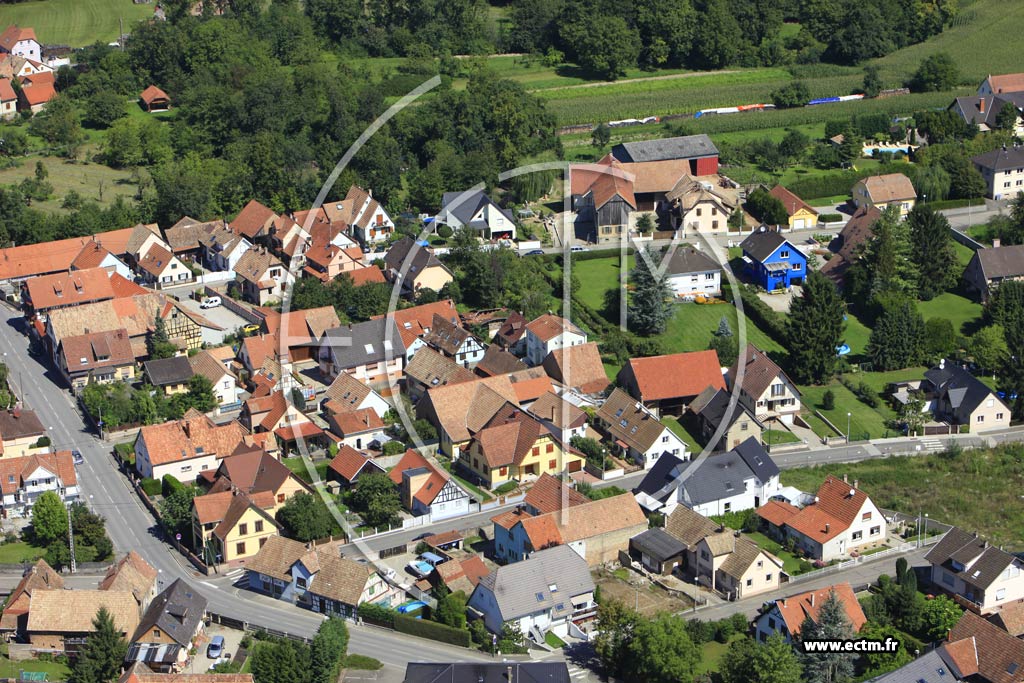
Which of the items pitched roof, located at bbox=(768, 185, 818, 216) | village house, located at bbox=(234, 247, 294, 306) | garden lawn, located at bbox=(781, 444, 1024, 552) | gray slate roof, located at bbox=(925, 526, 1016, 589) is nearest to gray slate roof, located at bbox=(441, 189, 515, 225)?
village house, located at bbox=(234, 247, 294, 306)

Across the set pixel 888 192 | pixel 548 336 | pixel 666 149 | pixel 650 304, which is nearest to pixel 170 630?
pixel 548 336

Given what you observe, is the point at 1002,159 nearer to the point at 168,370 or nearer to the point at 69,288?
the point at 168,370

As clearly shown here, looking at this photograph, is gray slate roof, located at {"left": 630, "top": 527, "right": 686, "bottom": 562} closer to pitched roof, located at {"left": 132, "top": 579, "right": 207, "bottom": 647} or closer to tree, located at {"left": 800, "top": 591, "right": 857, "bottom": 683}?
tree, located at {"left": 800, "top": 591, "right": 857, "bottom": 683}

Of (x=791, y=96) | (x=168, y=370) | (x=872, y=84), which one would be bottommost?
(x=168, y=370)

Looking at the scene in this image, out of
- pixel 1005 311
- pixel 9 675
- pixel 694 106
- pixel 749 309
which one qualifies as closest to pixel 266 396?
pixel 9 675

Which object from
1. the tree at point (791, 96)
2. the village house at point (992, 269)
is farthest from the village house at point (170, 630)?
the tree at point (791, 96)

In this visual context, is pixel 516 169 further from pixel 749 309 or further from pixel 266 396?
pixel 266 396

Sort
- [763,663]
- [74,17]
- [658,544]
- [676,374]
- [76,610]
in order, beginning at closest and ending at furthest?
[763,663] → [76,610] → [658,544] → [676,374] → [74,17]

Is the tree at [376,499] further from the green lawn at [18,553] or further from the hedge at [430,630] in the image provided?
the green lawn at [18,553]
